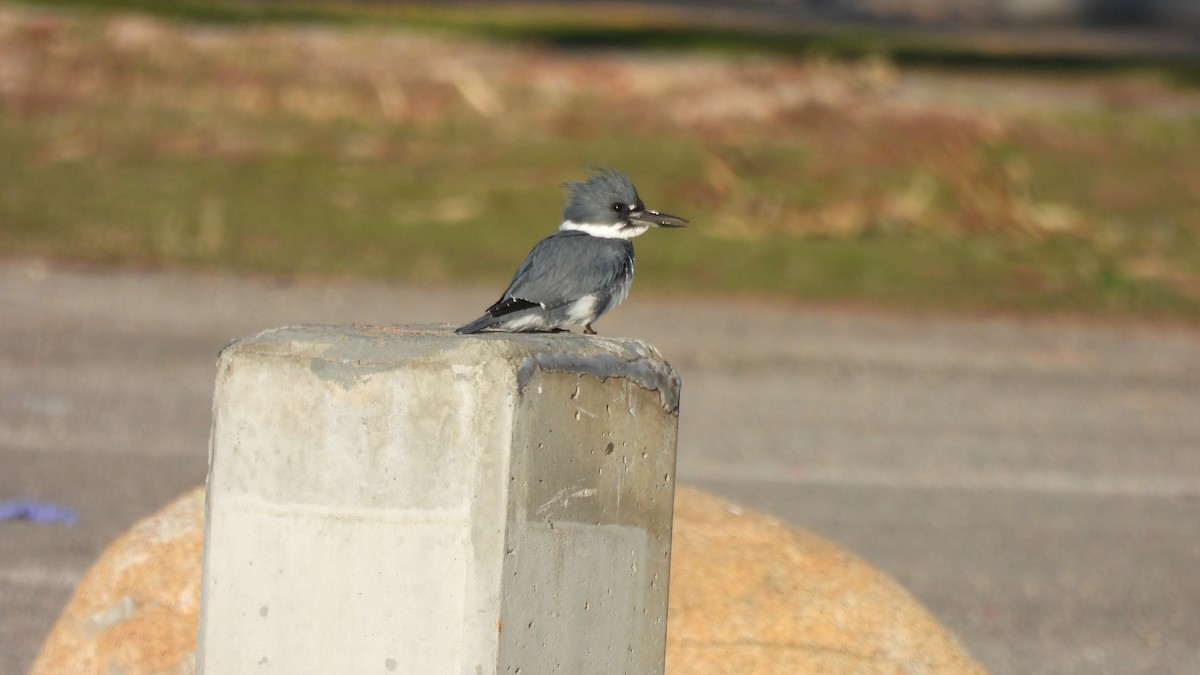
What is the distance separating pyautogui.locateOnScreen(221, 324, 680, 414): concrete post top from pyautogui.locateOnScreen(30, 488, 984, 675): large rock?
3.62 ft

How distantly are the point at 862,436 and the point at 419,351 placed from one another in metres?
6.55

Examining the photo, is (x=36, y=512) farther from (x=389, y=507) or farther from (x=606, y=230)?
(x=389, y=507)

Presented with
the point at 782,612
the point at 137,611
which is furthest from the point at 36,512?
the point at 782,612

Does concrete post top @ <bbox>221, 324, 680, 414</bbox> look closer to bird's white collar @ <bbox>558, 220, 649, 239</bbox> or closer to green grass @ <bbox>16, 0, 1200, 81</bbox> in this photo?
bird's white collar @ <bbox>558, 220, 649, 239</bbox>

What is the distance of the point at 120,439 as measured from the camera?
9.32 metres

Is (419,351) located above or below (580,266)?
below

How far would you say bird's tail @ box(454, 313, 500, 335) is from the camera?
14.0 ft

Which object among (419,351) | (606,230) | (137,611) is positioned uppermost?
(606,230)

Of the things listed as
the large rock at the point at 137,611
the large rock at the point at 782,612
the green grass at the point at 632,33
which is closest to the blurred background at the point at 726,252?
the green grass at the point at 632,33

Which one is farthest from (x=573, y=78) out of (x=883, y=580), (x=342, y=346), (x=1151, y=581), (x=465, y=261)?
(x=342, y=346)

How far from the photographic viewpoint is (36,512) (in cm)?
789

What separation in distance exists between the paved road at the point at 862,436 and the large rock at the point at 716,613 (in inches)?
41.6

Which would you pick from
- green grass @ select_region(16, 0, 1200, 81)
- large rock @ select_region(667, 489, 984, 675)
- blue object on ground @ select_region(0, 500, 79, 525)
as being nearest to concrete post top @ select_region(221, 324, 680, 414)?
large rock @ select_region(667, 489, 984, 675)

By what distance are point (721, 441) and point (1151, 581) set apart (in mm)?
2661
